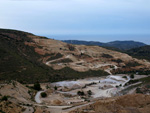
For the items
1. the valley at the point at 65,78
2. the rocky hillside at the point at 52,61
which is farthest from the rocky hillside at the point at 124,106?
the rocky hillside at the point at 52,61

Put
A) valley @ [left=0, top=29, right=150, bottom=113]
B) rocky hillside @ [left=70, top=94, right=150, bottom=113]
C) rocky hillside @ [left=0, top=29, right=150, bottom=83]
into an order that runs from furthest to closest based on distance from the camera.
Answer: rocky hillside @ [left=0, top=29, right=150, bottom=83], valley @ [left=0, top=29, right=150, bottom=113], rocky hillside @ [left=70, top=94, right=150, bottom=113]

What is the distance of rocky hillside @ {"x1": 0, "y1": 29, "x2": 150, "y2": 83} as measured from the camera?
49438 mm

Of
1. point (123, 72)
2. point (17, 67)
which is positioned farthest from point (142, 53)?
point (17, 67)

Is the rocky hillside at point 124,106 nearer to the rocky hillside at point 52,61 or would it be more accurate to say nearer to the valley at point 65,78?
the valley at point 65,78

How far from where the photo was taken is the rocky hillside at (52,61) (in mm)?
49438

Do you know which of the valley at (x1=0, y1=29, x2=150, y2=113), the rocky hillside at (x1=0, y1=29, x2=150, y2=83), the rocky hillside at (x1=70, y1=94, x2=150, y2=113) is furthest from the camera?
the rocky hillside at (x1=0, y1=29, x2=150, y2=83)

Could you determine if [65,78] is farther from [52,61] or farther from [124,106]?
[124,106]

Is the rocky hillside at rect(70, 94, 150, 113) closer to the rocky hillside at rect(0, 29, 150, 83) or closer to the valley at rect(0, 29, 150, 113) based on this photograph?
the valley at rect(0, 29, 150, 113)

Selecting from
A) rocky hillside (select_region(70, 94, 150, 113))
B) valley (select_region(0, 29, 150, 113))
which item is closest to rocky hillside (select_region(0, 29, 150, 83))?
valley (select_region(0, 29, 150, 113))

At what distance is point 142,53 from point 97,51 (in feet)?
126

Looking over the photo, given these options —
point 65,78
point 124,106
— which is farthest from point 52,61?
point 124,106

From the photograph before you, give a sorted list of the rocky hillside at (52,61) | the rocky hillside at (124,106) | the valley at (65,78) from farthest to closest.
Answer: the rocky hillside at (52,61), the valley at (65,78), the rocky hillside at (124,106)

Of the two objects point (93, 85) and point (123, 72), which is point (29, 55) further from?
point (123, 72)

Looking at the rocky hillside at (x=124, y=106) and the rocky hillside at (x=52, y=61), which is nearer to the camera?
the rocky hillside at (x=124, y=106)
